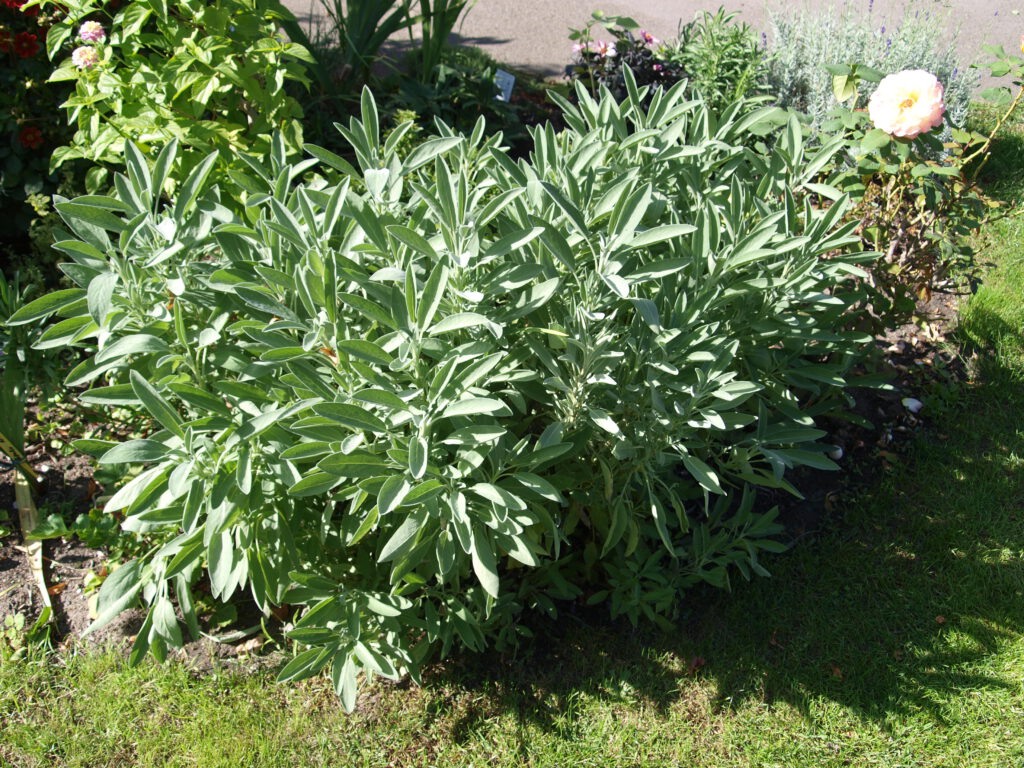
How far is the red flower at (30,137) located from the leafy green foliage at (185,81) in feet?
1.56

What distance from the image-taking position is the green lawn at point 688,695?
97.7 inches

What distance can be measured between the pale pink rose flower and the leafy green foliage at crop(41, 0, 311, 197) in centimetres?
214

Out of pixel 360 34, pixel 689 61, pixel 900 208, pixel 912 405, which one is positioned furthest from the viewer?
pixel 689 61

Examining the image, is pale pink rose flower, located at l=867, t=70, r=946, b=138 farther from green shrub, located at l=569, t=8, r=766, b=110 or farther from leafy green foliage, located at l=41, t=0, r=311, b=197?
leafy green foliage, located at l=41, t=0, r=311, b=197

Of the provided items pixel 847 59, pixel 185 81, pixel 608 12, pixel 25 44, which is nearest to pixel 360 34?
pixel 25 44

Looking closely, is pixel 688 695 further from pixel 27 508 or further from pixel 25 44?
pixel 25 44

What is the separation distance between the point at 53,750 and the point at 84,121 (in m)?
2.29

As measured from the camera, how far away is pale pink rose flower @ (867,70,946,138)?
2.83 metres

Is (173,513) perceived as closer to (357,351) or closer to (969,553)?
(357,351)

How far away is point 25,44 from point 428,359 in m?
2.77

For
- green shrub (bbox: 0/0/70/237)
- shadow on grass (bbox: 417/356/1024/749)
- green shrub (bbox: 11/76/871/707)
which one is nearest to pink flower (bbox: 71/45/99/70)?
green shrub (bbox: 0/0/70/237)

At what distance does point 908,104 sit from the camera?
2.89 meters

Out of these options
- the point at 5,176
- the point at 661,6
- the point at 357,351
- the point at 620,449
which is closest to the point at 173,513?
the point at 357,351

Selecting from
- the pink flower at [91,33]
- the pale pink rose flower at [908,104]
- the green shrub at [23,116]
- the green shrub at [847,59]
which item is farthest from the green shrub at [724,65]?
the green shrub at [23,116]
